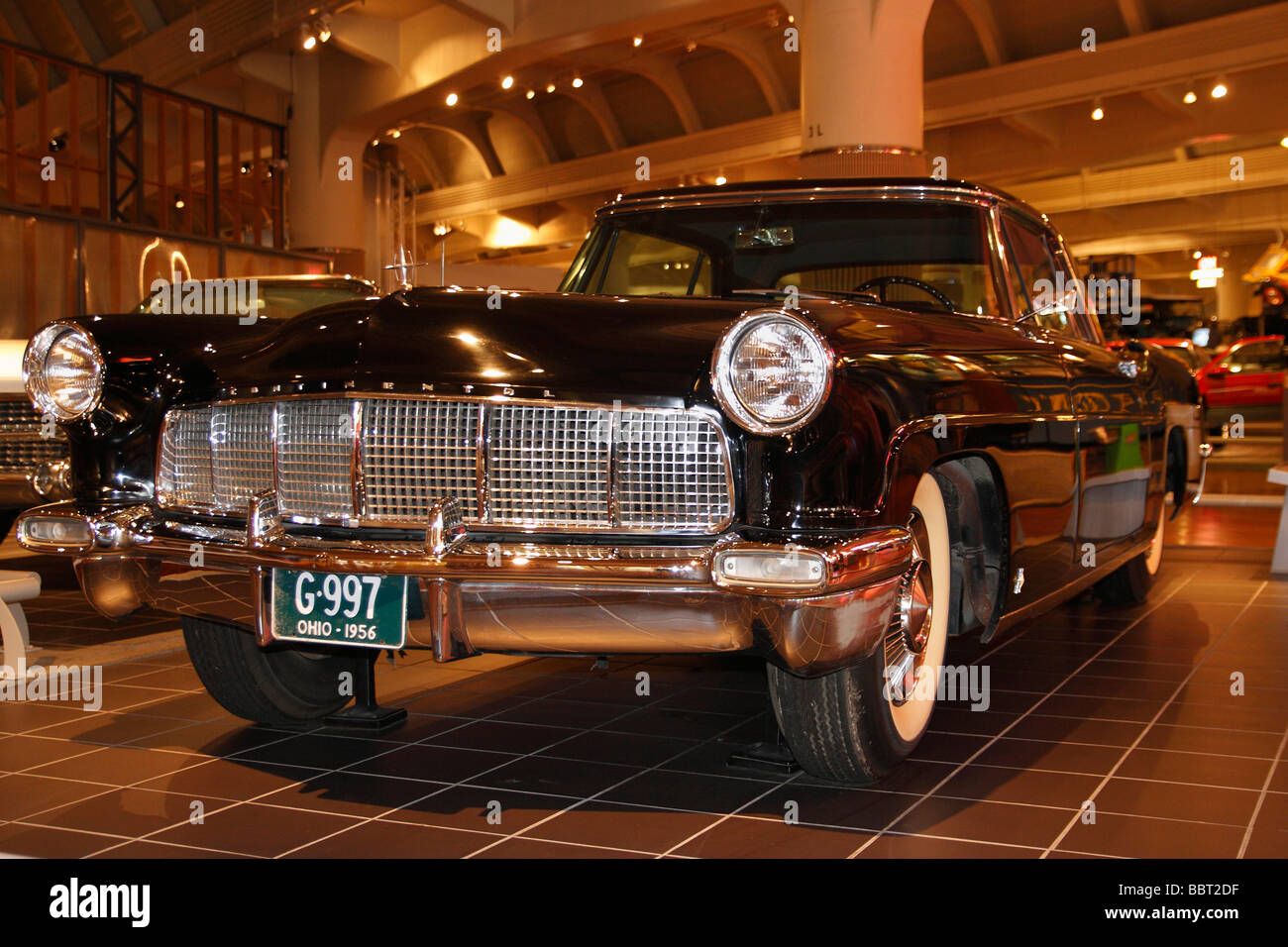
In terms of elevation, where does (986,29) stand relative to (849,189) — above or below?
above

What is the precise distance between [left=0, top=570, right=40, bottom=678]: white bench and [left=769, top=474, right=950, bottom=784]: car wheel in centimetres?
289

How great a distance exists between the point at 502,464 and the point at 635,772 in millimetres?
997

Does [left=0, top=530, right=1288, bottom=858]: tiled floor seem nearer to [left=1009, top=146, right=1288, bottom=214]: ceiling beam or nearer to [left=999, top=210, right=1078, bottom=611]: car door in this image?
[left=999, top=210, right=1078, bottom=611]: car door

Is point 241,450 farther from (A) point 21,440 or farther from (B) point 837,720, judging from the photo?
(A) point 21,440

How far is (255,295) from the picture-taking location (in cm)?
726

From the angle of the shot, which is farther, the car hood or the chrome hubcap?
the chrome hubcap

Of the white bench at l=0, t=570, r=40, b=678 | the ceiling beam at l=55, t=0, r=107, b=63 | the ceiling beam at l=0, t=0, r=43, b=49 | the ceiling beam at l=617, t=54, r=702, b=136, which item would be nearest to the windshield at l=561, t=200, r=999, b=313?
the white bench at l=0, t=570, r=40, b=678

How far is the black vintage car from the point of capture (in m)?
2.79

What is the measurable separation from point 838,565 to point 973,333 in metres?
1.19

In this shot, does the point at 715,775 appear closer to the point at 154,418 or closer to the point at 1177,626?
the point at 154,418

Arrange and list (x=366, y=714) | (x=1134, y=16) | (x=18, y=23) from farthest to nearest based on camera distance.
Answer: (x=18, y=23) → (x=1134, y=16) → (x=366, y=714)

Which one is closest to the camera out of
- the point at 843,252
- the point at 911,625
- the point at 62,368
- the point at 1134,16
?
the point at 911,625

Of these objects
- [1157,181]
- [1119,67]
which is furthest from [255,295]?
[1157,181]

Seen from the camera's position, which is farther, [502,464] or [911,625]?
[911,625]
